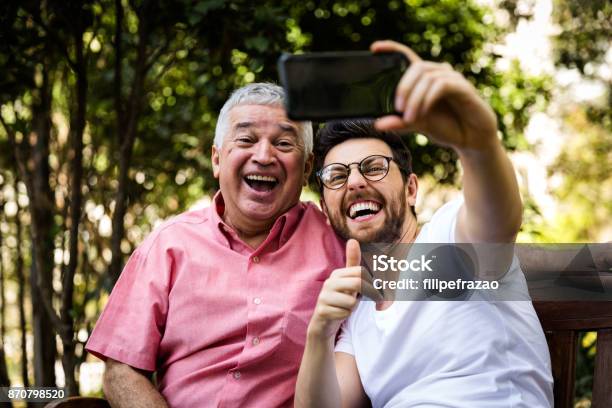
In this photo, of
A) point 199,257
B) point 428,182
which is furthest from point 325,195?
point 428,182

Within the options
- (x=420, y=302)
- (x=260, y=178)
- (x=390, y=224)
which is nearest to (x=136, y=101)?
(x=260, y=178)

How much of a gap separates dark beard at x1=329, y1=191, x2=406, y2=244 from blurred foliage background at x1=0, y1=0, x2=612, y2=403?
37.4 inches

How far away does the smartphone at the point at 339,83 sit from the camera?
114 cm

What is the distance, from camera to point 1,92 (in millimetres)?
2838

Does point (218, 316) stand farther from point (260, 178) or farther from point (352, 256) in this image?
point (352, 256)

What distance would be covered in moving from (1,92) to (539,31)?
5.10 m

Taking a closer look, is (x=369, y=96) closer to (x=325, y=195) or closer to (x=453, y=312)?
(x=453, y=312)

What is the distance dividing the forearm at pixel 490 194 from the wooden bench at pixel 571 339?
638 mm

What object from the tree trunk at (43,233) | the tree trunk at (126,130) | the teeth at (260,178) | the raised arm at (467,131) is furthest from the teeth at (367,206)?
the tree trunk at (43,233)

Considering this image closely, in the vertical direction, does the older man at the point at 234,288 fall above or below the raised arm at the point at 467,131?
below

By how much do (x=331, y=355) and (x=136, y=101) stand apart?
170cm

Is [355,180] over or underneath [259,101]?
underneath

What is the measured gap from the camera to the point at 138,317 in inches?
80.4

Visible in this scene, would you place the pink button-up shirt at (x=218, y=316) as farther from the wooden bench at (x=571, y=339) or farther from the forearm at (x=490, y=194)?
the forearm at (x=490, y=194)
